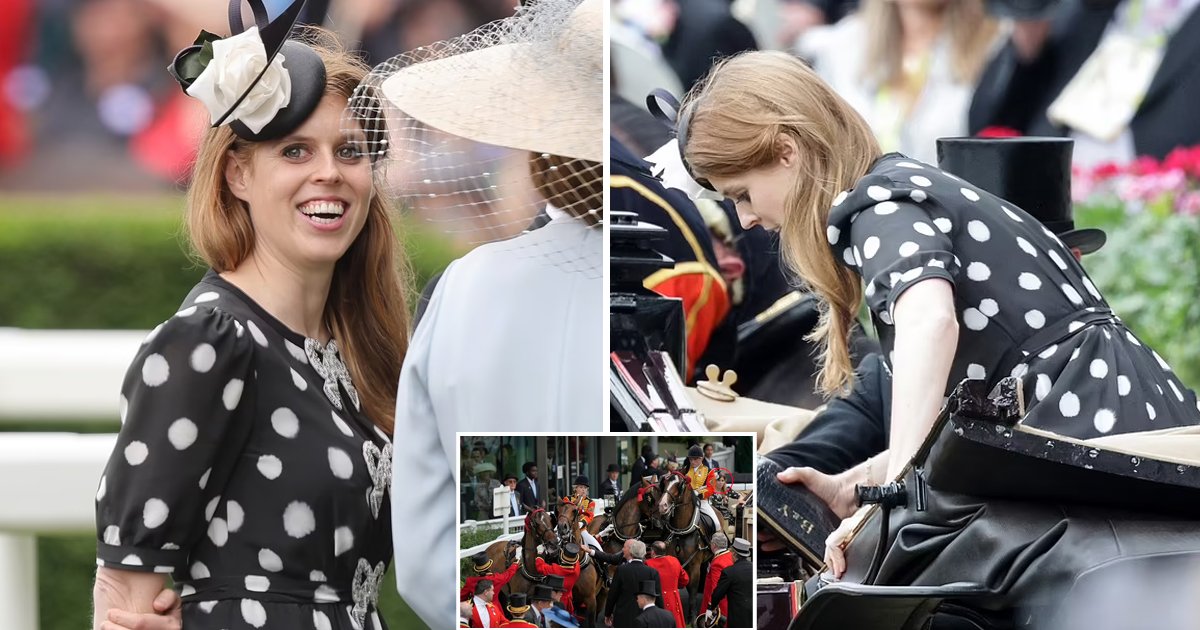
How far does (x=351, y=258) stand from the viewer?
288 centimetres

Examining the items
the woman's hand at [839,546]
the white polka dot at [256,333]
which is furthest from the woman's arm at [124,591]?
the woman's hand at [839,546]

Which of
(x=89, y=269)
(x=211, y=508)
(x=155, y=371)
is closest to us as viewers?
(x=155, y=371)

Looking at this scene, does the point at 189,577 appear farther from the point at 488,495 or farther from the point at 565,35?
the point at 565,35

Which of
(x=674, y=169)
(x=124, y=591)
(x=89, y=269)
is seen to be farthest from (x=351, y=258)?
(x=89, y=269)

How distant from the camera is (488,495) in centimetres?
281

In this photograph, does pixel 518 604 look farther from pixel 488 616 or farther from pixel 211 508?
pixel 211 508

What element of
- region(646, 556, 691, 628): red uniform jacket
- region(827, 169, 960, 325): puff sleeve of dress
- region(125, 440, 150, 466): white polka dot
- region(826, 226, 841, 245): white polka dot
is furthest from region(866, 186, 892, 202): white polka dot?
region(125, 440, 150, 466): white polka dot

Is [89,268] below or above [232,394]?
above

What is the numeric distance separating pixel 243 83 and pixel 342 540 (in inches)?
34.7

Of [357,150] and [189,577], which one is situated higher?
[357,150]

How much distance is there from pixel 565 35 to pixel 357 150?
19.0 inches

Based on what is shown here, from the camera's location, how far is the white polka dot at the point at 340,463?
2598mm

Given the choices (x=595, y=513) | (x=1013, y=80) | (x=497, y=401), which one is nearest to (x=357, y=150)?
(x=497, y=401)

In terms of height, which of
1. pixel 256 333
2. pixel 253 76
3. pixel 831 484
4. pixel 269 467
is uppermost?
pixel 253 76
